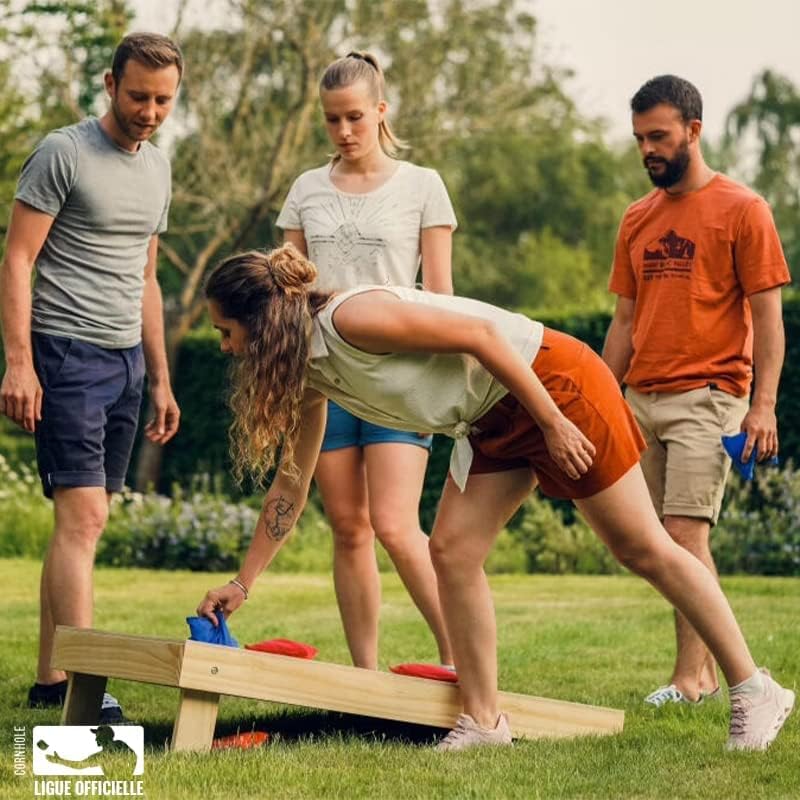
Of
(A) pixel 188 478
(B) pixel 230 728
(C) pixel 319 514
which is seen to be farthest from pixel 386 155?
(A) pixel 188 478

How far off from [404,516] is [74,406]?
46.6 inches

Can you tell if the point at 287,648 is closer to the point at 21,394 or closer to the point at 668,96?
the point at 21,394

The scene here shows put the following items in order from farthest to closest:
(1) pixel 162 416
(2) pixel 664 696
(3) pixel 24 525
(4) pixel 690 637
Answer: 1. (3) pixel 24 525
2. (1) pixel 162 416
3. (4) pixel 690 637
4. (2) pixel 664 696

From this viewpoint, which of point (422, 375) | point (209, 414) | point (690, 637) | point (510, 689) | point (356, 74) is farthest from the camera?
point (209, 414)

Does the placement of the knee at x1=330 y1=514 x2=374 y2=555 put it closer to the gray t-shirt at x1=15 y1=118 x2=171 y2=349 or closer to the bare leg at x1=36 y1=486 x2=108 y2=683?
the bare leg at x1=36 y1=486 x2=108 y2=683

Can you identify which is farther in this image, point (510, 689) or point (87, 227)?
point (510, 689)

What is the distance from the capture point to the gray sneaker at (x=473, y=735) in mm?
4297

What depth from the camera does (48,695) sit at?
5.11 m

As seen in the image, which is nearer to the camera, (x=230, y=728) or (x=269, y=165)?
(x=230, y=728)

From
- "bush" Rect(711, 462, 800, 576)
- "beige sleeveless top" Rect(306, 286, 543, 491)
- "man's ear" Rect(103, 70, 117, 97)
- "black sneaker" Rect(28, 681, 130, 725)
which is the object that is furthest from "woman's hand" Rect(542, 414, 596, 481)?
"bush" Rect(711, 462, 800, 576)

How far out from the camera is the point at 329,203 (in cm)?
515

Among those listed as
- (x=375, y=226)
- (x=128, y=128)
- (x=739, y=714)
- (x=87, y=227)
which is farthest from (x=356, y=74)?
(x=739, y=714)

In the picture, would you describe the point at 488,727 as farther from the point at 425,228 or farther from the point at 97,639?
the point at 425,228

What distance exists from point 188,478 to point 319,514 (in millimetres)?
2289
